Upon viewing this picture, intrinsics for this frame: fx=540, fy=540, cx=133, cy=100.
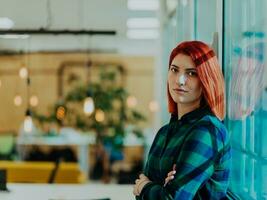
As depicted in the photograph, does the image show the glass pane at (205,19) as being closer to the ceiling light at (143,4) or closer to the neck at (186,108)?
the neck at (186,108)

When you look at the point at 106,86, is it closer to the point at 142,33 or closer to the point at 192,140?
the point at 142,33

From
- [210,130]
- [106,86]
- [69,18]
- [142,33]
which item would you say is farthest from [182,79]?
[142,33]

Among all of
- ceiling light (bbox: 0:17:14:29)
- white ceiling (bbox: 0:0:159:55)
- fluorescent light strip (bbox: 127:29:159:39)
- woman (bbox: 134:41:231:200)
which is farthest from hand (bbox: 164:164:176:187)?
fluorescent light strip (bbox: 127:29:159:39)

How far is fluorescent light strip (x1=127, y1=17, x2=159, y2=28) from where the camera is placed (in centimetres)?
905

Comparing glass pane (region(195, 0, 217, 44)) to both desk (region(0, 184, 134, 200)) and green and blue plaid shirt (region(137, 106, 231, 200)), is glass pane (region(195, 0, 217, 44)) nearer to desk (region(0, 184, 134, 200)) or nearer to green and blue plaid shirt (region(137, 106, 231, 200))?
desk (region(0, 184, 134, 200))

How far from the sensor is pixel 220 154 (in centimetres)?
189

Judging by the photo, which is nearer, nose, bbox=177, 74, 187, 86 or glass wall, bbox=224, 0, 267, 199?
nose, bbox=177, 74, 187, 86

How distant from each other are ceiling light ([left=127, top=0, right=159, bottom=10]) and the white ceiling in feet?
0.35

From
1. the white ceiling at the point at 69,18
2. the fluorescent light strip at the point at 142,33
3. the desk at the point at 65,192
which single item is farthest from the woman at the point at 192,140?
the fluorescent light strip at the point at 142,33

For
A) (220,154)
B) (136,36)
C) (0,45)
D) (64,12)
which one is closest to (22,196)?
(220,154)

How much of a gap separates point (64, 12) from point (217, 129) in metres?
6.76

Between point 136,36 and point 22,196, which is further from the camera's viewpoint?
→ point 136,36

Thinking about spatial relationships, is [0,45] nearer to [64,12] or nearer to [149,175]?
[64,12]

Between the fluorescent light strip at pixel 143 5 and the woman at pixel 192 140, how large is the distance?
5552 mm
